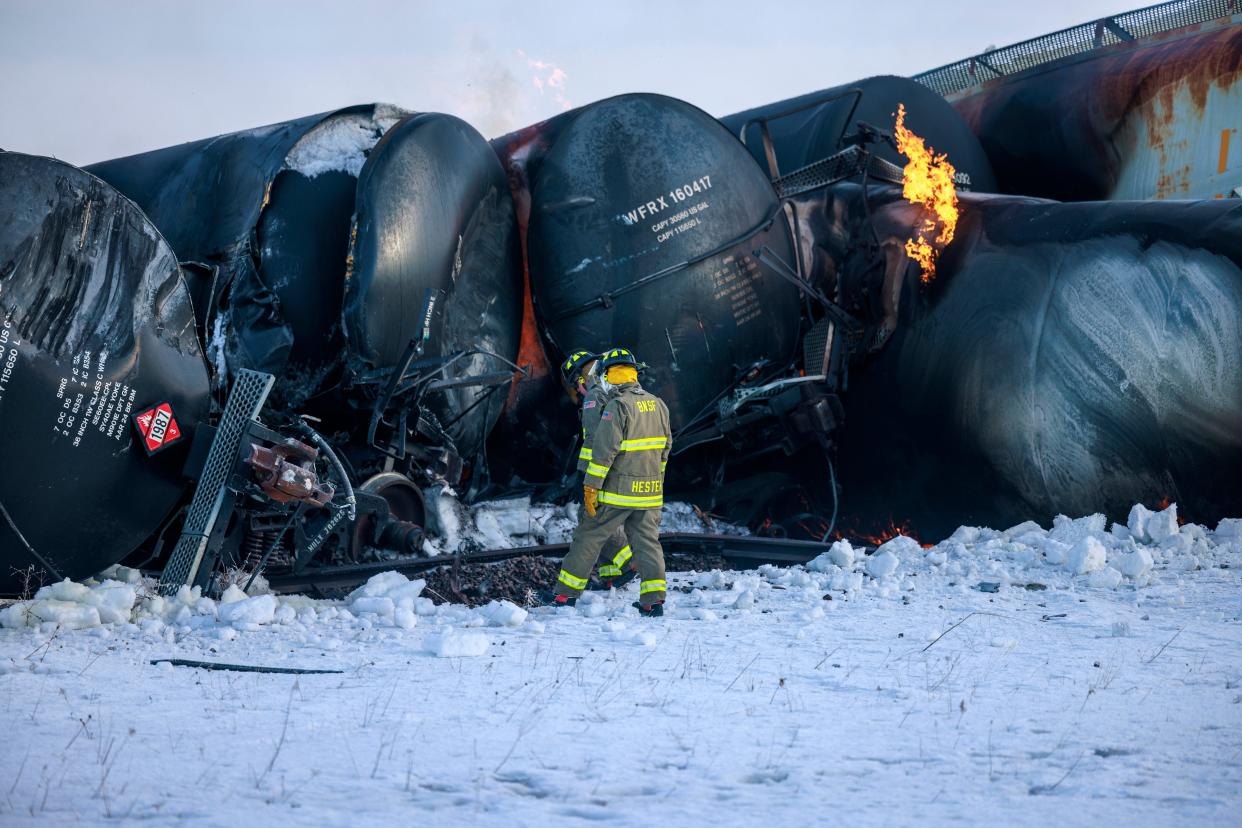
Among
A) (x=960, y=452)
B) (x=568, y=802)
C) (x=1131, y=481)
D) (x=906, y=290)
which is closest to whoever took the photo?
(x=568, y=802)

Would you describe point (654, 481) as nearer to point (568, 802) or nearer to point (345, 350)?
point (345, 350)

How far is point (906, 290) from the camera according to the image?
26.0 feet

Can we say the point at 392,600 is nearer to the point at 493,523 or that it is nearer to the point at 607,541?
the point at 607,541

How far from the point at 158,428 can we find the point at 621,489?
227 centimetres

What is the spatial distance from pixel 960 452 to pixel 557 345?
273cm

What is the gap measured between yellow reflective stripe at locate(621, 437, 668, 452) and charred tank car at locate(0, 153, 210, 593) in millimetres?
2137

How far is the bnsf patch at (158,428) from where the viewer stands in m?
5.44

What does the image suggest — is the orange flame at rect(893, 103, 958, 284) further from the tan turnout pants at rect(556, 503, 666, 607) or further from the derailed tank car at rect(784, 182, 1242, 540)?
the tan turnout pants at rect(556, 503, 666, 607)

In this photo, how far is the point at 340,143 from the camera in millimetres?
7141

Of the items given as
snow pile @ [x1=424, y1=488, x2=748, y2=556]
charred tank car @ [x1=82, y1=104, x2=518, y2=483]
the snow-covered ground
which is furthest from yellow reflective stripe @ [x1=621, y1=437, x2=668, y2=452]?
snow pile @ [x1=424, y1=488, x2=748, y2=556]

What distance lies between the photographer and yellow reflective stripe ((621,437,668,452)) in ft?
18.6

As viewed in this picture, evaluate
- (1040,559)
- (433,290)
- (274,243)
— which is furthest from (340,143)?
(1040,559)

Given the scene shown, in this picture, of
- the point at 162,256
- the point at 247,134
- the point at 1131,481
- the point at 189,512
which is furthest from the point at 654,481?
the point at 247,134

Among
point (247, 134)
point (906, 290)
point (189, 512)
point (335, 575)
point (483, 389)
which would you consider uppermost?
point (247, 134)
